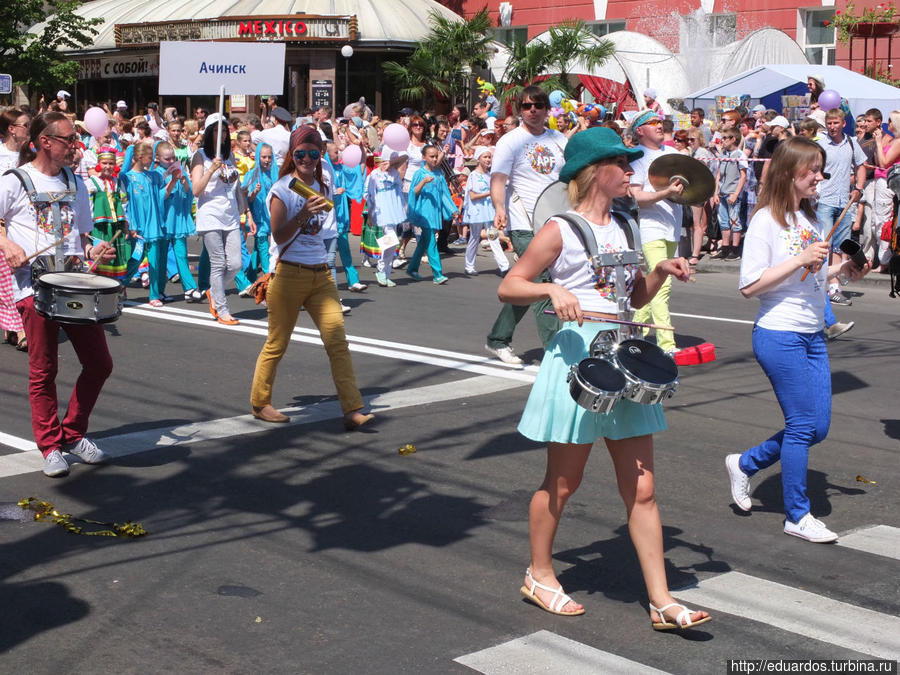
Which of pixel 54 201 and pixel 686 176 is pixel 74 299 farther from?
pixel 686 176

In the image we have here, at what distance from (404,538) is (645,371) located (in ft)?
5.66

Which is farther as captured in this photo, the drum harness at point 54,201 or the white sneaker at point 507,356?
the white sneaker at point 507,356

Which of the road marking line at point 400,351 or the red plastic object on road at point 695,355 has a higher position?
the red plastic object on road at point 695,355

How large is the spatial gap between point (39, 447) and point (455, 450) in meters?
2.34

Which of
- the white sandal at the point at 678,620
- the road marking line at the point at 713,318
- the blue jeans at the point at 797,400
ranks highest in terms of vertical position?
the blue jeans at the point at 797,400

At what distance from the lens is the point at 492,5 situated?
45.2m

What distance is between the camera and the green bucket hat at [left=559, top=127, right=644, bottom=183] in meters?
4.66

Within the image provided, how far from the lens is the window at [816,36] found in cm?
3616

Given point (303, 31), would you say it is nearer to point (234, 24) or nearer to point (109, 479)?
point (234, 24)

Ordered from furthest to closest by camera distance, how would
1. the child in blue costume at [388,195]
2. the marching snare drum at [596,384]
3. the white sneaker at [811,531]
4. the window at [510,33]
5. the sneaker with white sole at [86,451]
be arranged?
the window at [510,33]
the child in blue costume at [388,195]
the sneaker with white sole at [86,451]
the white sneaker at [811,531]
the marching snare drum at [596,384]

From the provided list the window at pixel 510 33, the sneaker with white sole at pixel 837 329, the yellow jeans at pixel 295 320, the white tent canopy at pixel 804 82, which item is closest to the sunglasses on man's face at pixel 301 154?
the yellow jeans at pixel 295 320

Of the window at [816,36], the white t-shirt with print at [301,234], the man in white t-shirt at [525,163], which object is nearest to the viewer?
the white t-shirt with print at [301,234]

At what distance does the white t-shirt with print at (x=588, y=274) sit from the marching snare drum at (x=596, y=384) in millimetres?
301

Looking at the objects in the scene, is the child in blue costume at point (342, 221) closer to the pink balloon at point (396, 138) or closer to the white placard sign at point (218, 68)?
the pink balloon at point (396, 138)
